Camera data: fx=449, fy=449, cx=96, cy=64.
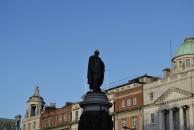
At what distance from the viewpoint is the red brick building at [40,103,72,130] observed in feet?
298

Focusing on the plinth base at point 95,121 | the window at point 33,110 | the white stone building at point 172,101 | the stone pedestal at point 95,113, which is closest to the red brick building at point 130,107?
the white stone building at point 172,101

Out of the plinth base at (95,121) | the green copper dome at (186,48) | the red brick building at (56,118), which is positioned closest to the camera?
the plinth base at (95,121)

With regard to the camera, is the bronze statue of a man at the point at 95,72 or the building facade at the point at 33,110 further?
the building facade at the point at 33,110

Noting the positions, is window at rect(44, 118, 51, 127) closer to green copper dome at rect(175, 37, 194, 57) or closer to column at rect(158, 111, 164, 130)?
green copper dome at rect(175, 37, 194, 57)

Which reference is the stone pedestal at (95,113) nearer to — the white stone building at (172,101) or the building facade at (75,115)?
the white stone building at (172,101)

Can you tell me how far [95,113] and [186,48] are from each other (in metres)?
52.5

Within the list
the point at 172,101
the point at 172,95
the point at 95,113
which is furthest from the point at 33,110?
the point at 95,113

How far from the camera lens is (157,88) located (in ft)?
235

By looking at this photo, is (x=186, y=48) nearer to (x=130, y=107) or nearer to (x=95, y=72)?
(x=130, y=107)

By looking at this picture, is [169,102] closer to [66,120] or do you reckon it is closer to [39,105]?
[66,120]

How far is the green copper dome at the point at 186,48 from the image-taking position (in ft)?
251

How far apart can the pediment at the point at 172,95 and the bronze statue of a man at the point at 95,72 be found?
3874 cm

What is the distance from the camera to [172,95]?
68500 mm

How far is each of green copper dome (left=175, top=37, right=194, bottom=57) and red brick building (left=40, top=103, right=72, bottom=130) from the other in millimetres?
25835
